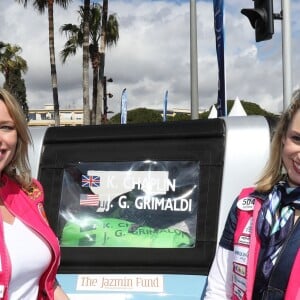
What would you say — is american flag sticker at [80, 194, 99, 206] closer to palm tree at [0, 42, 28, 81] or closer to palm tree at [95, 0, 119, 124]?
palm tree at [95, 0, 119, 124]

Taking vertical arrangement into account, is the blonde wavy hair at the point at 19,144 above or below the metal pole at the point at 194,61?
below

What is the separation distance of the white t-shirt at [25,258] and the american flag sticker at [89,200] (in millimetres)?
712

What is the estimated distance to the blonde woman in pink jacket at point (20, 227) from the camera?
5.72 feet

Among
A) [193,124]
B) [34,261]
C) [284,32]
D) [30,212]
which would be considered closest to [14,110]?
[30,212]

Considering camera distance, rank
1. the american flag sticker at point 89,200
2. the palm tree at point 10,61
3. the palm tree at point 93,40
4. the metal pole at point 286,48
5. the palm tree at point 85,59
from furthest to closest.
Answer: the palm tree at point 10,61 → the palm tree at point 93,40 → the palm tree at point 85,59 → the metal pole at point 286,48 → the american flag sticker at point 89,200

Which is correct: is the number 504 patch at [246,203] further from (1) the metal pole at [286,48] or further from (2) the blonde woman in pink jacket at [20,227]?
(1) the metal pole at [286,48]

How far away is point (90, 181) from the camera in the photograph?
8.57 feet

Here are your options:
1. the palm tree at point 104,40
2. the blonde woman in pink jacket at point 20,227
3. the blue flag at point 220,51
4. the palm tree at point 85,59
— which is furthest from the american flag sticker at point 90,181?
the palm tree at point 104,40

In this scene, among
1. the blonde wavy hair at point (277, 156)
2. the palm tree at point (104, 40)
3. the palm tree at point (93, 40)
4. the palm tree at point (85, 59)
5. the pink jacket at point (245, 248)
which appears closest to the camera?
the pink jacket at point (245, 248)

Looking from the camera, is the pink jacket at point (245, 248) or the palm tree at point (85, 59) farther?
the palm tree at point (85, 59)

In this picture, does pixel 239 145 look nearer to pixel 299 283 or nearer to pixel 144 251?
A: pixel 144 251

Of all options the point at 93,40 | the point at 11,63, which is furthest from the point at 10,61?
the point at 93,40

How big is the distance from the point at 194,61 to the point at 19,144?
8.04 m

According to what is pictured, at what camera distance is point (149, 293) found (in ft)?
7.37
